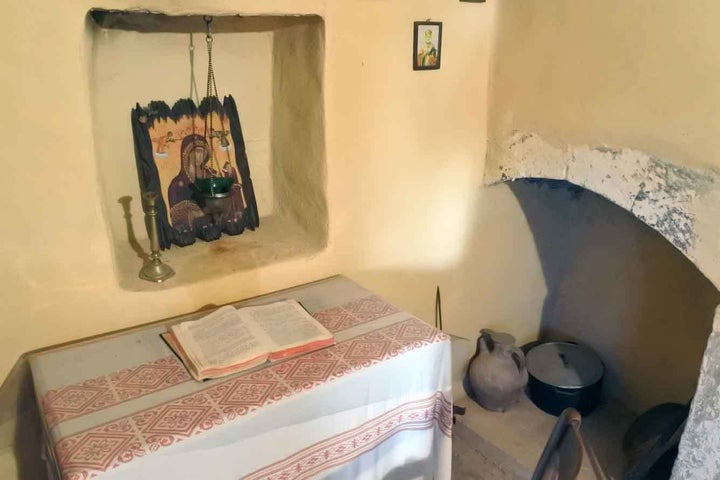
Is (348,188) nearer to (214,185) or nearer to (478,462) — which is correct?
(214,185)

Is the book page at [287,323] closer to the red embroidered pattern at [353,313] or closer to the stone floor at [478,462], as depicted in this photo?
the red embroidered pattern at [353,313]

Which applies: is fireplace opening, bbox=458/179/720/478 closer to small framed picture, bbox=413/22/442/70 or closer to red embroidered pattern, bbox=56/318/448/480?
small framed picture, bbox=413/22/442/70

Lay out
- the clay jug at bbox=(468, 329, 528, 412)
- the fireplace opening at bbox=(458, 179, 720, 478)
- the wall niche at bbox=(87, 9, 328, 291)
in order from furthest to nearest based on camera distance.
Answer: the clay jug at bbox=(468, 329, 528, 412), the fireplace opening at bbox=(458, 179, 720, 478), the wall niche at bbox=(87, 9, 328, 291)

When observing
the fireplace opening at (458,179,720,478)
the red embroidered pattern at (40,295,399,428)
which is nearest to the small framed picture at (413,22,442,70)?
the fireplace opening at (458,179,720,478)

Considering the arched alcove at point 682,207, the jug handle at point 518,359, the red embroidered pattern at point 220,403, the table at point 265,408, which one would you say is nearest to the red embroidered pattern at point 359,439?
the table at point 265,408

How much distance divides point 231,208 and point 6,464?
0.88m

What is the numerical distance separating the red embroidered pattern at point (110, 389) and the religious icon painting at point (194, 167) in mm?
559

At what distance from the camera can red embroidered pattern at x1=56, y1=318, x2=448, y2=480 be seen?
949 millimetres

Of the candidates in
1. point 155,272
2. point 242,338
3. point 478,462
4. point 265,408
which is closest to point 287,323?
point 242,338

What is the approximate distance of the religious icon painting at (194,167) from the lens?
1.61m

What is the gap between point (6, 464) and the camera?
4.55 ft

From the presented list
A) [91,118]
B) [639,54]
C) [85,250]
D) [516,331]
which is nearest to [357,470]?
[85,250]

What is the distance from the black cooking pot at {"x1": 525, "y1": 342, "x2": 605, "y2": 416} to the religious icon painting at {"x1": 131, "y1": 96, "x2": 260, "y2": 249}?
56.0 inches

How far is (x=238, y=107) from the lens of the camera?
1786 millimetres
